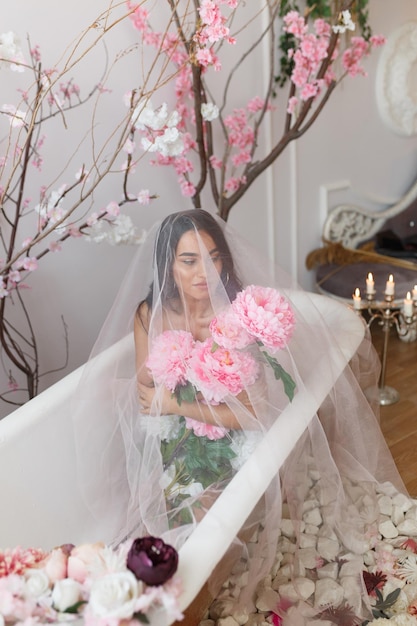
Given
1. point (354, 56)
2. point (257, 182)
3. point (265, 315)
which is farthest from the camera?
point (257, 182)

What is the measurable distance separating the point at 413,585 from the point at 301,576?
0.35 meters

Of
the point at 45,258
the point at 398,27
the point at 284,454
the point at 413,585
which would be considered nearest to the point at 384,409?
the point at 413,585

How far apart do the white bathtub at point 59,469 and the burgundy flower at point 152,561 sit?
24 cm

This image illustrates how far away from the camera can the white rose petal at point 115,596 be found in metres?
0.95

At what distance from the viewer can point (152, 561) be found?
100 cm

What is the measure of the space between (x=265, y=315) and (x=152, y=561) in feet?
2.17

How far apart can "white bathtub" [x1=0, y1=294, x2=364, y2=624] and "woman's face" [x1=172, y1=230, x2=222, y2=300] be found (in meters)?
0.35

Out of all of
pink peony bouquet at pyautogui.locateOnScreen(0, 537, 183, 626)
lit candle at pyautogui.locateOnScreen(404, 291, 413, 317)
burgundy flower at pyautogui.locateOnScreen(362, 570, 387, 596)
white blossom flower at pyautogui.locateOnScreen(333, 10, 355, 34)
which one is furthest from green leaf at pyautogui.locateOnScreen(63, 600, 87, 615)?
white blossom flower at pyautogui.locateOnScreen(333, 10, 355, 34)

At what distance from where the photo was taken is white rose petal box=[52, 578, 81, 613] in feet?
3.28

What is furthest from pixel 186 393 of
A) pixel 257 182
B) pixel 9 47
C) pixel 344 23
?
pixel 257 182

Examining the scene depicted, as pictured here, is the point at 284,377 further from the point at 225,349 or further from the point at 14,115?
the point at 14,115

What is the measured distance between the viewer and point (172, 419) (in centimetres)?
162

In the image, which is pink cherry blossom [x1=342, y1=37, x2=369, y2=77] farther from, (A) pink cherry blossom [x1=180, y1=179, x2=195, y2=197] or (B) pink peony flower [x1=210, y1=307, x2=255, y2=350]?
(B) pink peony flower [x1=210, y1=307, x2=255, y2=350]

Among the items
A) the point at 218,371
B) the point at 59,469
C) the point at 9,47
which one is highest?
the point at 9,47
